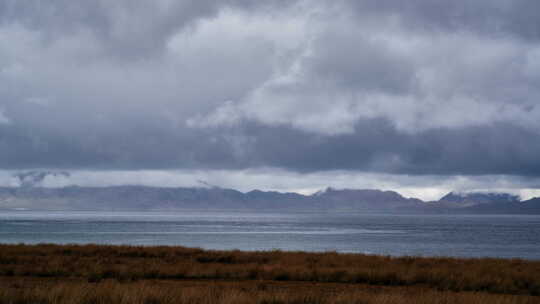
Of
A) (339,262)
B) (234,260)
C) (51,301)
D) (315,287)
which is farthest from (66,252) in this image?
(51,301)

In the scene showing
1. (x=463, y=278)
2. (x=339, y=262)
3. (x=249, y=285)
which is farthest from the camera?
(x=339, y=262)

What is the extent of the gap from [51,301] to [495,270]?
759 inches

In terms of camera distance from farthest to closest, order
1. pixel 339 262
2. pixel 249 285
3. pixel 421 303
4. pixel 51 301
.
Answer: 1. pixel 339 262
2. pixel 249 285
3. pixel 421 303
4. pixel 51 301

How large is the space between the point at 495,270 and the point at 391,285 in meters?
6.03

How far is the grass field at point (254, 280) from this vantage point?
1416 cm

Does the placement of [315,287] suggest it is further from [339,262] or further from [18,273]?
[18,273]

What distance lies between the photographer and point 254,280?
22312 mm

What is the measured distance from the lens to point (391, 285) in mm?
21781

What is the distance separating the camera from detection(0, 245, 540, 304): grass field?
14.2 m

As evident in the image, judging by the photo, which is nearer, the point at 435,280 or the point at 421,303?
the point at 421,303

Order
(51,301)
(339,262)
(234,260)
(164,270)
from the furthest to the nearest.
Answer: (234,260), (339,262), (164,270), (51,301)

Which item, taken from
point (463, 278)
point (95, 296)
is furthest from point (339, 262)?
point (95, 296)

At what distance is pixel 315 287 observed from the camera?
65.7 ft

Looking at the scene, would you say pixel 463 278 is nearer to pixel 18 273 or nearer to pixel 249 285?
pixel 249 285
